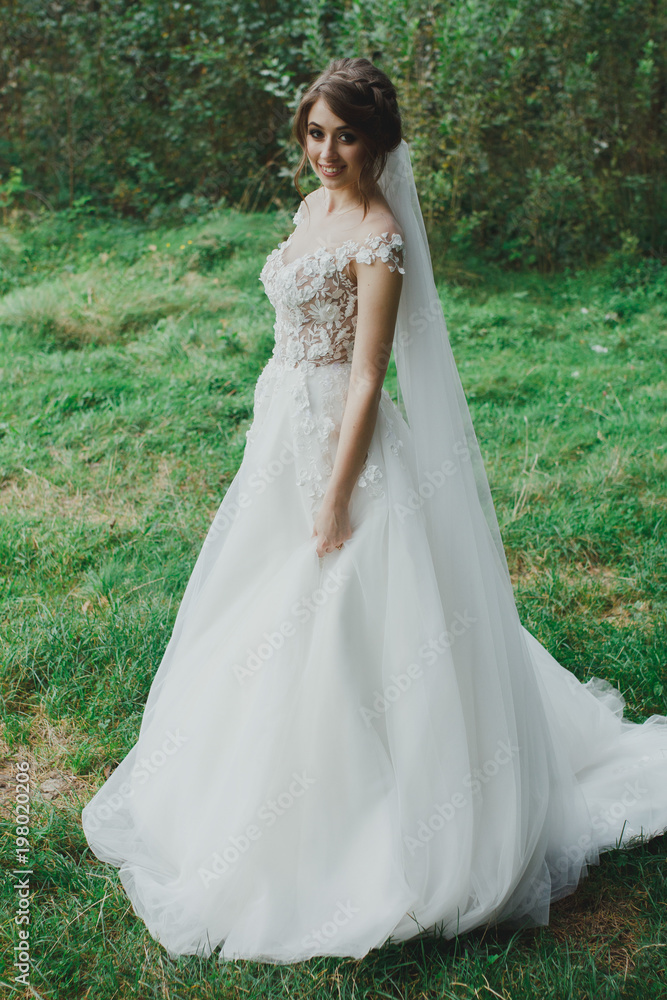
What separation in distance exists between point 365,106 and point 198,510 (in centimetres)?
252

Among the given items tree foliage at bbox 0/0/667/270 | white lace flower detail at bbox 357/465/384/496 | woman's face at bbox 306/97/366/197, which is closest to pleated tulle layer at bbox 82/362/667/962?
white lace flower detail at bbox 357/465/384/496

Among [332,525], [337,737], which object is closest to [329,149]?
[332,525]

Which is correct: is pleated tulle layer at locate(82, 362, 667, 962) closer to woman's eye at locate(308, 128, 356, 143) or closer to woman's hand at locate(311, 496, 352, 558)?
woman's hand at locate(311, 496, 352, 558)

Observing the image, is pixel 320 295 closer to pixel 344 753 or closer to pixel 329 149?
pixel 329 149

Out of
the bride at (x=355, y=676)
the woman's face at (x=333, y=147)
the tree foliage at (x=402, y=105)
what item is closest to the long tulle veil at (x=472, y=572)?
the bride at (x=355, y=676)

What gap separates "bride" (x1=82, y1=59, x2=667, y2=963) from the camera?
2.06 metres

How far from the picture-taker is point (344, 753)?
2094mm

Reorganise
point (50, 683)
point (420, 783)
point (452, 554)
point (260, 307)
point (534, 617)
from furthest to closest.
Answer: point (260, 307)
point (534, 617)
point (50, 683)
point (452, 554)
point (420, 783)

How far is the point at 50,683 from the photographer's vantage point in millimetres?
2992

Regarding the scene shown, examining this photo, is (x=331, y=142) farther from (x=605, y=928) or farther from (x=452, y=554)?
(x=605, y=928)

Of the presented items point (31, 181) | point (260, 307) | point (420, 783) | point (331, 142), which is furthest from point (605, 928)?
point (31, 181)

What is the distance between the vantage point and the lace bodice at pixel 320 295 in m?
2.11

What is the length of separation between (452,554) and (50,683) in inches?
65.3

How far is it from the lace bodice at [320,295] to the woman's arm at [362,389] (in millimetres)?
53
